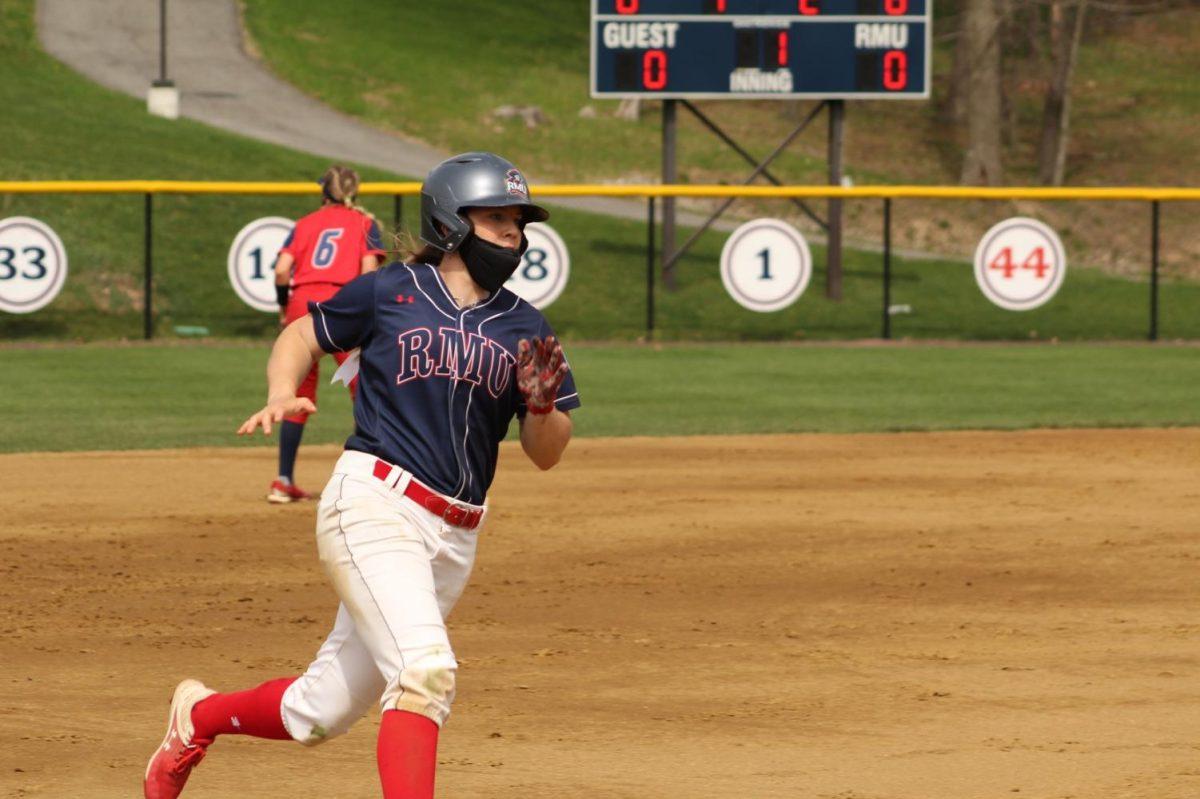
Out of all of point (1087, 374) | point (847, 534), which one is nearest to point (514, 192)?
point (847, 534)

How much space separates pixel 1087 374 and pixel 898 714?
1353 centimetres

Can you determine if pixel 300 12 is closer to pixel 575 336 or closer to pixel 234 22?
pixel 234 22

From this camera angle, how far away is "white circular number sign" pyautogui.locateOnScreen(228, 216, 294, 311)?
20.7 m

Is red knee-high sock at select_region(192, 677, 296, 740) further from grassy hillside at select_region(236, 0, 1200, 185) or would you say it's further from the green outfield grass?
grassy hillside at select_region(236, 0, 1200, 185)

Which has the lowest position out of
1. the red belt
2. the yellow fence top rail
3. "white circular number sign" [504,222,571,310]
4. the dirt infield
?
the dirt infield

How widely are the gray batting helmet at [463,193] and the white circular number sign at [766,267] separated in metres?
16.8

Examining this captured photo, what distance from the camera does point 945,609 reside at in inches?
358

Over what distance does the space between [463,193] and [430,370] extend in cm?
50

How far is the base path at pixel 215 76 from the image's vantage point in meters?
38.8

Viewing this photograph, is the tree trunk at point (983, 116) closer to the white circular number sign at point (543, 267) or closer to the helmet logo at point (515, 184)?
the white circular number sign at point (543, 267)

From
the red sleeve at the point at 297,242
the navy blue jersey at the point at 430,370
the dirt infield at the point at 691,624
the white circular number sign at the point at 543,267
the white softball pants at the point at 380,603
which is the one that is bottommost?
the dirt infield at the point at 691,624

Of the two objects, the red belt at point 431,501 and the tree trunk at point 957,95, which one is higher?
the tree trunk at point 957,95

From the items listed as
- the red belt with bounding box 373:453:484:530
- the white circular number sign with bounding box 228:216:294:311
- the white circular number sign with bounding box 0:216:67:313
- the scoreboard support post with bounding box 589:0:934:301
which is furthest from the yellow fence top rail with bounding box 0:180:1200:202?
the red belt with bounding box 373:453:484:530

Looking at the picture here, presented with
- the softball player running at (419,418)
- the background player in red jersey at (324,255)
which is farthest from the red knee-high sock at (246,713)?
the background player in red jersey at (324,255)
